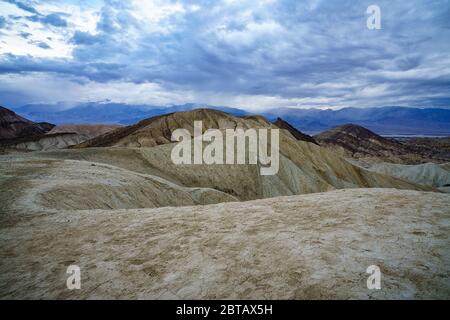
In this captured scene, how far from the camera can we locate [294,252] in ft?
18.6

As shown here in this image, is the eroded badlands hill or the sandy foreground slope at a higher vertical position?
the eroded badlands hill

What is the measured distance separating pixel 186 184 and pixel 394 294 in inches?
1144

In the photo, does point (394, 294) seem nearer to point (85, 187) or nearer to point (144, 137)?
point (85, 187)

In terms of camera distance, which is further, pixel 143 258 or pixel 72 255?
pixel 72 255

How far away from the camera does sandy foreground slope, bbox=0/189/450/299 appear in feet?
15.4

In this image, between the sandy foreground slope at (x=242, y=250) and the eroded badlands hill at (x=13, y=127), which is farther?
the eroded badlands hill at (x=13, y=127)

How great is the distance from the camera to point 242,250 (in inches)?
237

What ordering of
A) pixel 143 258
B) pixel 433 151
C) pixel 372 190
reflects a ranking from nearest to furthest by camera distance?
pixel 143 258 < pixel 372 190 < pixel 433 151

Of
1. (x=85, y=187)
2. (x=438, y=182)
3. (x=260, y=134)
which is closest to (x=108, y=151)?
(x=85, y=187)

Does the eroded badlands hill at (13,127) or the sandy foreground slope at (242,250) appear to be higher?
the eroded badlands hill at (13,127)

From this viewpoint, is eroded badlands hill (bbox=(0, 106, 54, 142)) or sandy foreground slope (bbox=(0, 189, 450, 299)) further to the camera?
eroded badlands hill (bbox=(0, 106, 54, 142))

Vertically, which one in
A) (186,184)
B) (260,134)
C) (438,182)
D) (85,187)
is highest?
(260,134)

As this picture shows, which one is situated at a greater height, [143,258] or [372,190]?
[372,190]

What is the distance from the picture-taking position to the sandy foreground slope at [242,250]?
469cm
